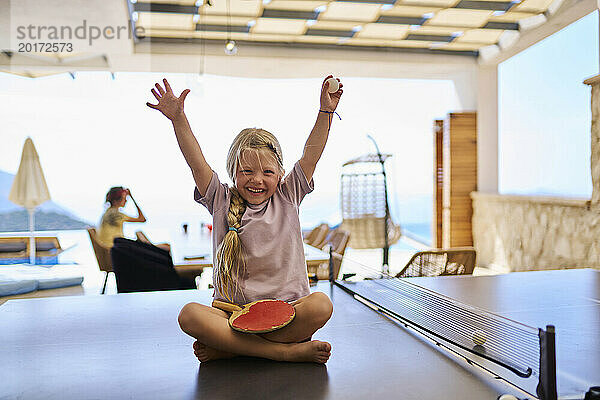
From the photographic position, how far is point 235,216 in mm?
1266

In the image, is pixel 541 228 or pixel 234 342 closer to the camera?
pixel 234 342

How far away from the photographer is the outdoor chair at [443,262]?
2.83 m

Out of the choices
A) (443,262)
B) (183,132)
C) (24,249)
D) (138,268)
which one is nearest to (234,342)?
(183,132)

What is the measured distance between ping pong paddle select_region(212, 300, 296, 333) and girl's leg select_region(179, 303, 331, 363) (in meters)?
0.03

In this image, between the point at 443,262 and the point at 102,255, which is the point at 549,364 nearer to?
the point at 443,262

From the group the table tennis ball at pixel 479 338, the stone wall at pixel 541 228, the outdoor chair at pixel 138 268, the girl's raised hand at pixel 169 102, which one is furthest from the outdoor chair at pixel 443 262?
the girl's raised hand at pixel 169 102

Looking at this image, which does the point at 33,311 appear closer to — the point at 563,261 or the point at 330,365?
the point at 330,365

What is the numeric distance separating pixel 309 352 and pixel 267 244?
10.3 inches

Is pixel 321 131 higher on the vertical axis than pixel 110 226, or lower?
higher

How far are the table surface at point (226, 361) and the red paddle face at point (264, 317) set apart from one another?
0.09 metres

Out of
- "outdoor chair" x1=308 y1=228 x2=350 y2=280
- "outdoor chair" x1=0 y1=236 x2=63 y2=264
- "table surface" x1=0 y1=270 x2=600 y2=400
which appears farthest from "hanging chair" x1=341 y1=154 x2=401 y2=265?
"table surface" x1=0 y1=270 x2=600 y2=400

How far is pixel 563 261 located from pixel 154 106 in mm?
4181

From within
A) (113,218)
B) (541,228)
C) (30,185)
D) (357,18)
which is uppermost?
(357,18)

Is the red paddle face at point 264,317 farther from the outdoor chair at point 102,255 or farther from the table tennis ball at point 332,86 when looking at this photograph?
the outdoor chair at point 102,255
